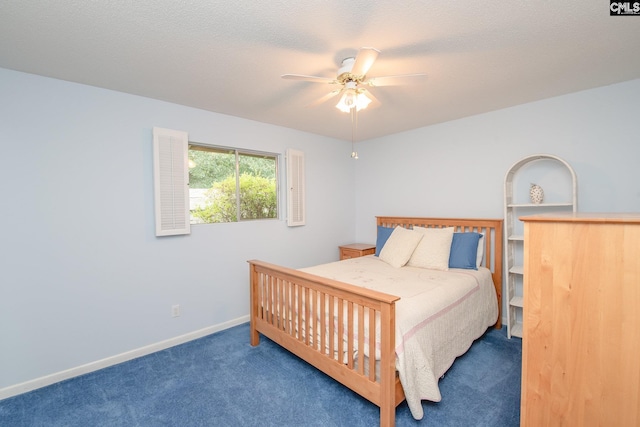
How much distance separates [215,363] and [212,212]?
150 cm

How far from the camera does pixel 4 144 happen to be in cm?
203

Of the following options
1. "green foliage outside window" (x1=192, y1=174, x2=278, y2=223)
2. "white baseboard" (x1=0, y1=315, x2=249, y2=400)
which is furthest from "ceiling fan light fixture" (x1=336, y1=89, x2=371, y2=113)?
"white baseboard" (x1=0, y1=315, x2=249, y2=400)

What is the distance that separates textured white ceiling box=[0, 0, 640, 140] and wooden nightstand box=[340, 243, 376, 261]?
205 centimetres

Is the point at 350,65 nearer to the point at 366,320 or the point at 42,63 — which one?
the point at 366,320

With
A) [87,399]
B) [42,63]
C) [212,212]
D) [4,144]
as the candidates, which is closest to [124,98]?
[42,63]

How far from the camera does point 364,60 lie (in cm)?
159

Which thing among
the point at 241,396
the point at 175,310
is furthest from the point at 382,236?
the point at 175,310

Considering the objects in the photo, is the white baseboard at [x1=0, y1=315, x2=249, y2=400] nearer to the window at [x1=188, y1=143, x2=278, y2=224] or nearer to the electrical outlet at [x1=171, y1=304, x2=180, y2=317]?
the electrical outlet at [x1=171, y1=304, x2=180, y2=317]

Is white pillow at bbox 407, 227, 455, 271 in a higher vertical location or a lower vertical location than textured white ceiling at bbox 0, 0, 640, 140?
lower

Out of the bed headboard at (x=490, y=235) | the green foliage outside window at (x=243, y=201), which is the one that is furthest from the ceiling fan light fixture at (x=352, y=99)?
the bed headboard at (x=490, y=235)

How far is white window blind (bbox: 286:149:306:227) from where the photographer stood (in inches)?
143

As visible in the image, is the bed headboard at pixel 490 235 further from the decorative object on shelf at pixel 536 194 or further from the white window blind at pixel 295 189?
the white window blind at pixel 295 189

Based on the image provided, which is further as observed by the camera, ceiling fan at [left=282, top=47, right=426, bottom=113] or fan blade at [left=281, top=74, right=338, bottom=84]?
fan blade at [left=281, top=74, right=338, bottom=84]

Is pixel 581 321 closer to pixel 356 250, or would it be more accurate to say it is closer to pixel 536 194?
pixel 536 194
